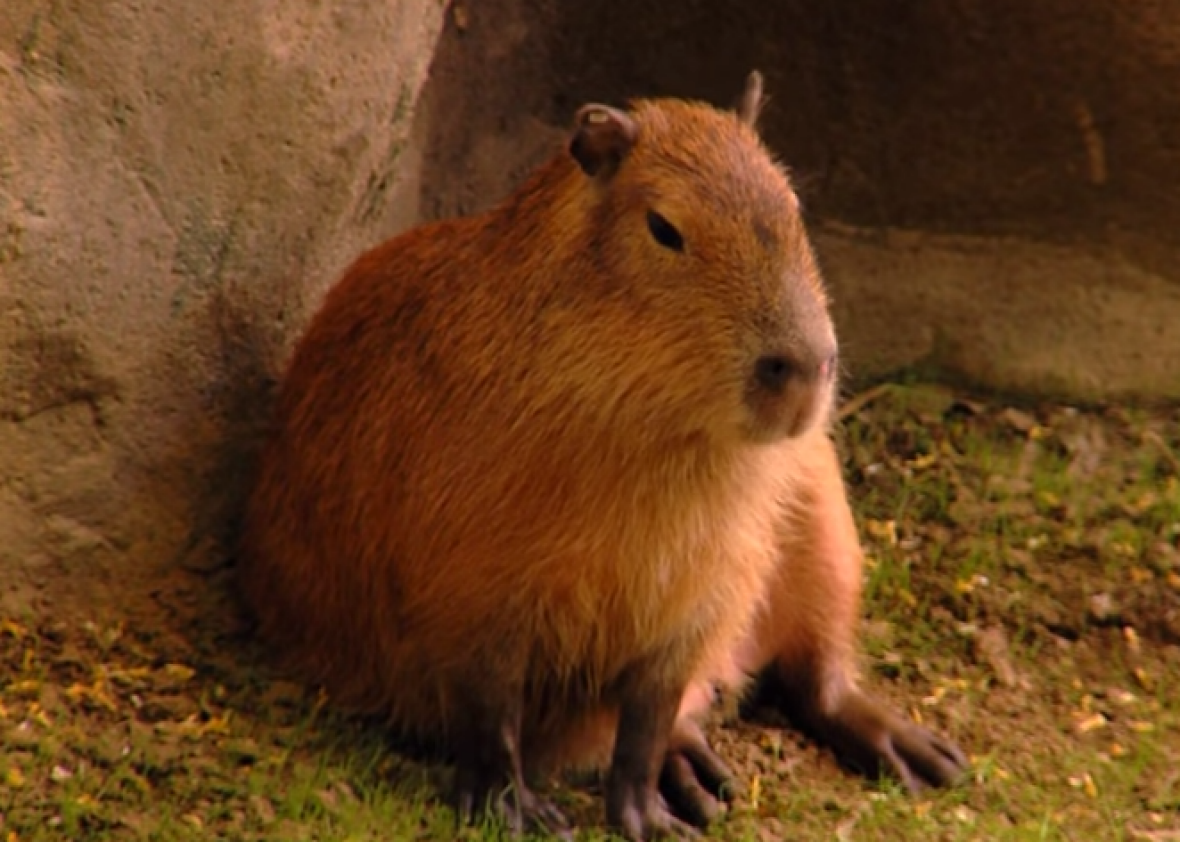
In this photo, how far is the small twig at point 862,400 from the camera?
618cm

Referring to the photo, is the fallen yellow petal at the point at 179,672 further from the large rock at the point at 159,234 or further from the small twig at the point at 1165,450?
the small twig at the point at 1165,450

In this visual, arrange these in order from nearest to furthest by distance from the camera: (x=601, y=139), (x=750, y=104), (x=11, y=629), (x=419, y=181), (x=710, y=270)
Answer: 1. (x=710, y=270)
2. (x=601, y=139)
3. (x=11, y=629)
4. (x=750, y=104)
5. (x=419, y=181)

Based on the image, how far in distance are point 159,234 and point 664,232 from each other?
111 centimetres

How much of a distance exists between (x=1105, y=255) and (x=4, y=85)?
131 inches

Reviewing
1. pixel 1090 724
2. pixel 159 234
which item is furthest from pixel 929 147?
pixel 159 234

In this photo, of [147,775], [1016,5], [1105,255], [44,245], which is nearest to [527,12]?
[1016,5]

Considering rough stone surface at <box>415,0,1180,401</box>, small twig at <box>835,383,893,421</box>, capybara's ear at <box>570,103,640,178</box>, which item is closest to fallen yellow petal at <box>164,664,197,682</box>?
capybara's ear at <box>570,103,640,178</box>

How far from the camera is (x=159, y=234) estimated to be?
4594 millimetres

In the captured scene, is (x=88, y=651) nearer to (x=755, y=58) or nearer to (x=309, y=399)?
(x=309, y=399)

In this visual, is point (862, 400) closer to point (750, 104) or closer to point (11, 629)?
point (750, 104)

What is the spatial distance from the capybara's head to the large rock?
79cm

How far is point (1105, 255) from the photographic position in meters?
6.21

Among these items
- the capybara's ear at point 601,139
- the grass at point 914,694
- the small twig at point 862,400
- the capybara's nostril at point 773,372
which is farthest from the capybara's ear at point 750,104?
the small twig at point 862,400

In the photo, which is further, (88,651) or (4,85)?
(88,651)
